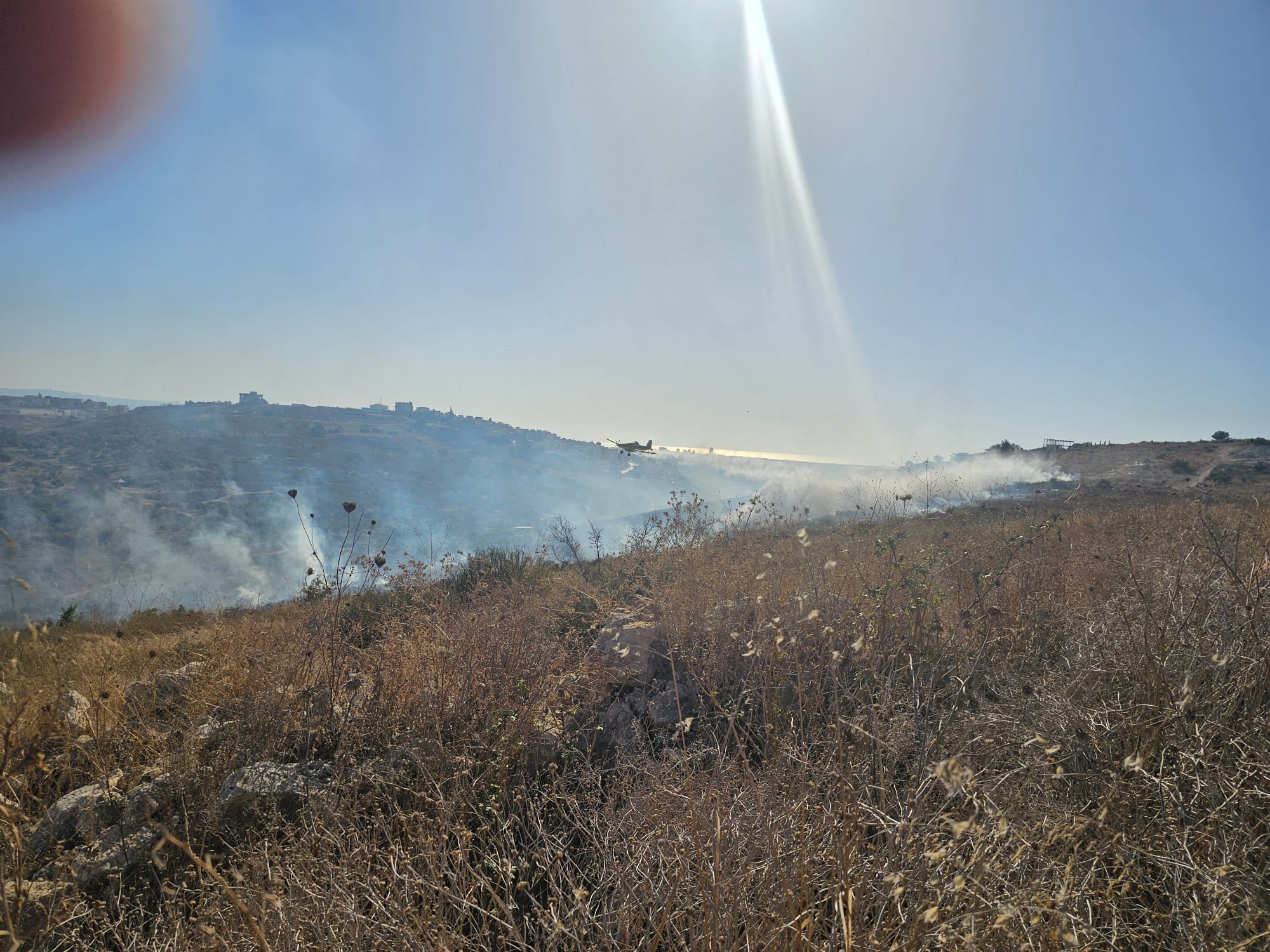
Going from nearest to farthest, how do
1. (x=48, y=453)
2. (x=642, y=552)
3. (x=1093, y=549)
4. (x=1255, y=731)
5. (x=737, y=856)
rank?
(x=737, y=856), (x=1255, y=731), (x=1093, y=549), (x=642, y=552), (x=48, y=453)

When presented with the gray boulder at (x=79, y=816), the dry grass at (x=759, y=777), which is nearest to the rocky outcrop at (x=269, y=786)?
the dry grass at (x=759, y=777)

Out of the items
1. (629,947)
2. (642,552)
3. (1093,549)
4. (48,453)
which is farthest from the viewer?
(48,453)

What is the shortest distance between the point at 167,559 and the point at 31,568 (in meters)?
5.64

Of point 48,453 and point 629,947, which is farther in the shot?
point 48,453

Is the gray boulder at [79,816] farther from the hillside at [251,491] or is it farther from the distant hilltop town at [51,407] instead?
the distant hilltop town at [51,407]

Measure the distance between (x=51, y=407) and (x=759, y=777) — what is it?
8747 centimetres

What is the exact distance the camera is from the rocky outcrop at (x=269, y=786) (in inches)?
104

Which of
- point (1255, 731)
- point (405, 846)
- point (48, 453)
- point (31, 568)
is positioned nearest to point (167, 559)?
point (31, 568)

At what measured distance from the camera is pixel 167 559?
33344 mm

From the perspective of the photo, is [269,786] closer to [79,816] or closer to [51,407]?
[79,816]

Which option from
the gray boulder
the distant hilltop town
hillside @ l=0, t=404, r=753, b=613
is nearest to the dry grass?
the gray boulder

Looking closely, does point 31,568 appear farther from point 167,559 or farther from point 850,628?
point 850,628

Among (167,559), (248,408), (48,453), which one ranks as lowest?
(167,559)

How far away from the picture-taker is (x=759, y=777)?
7.58 ft
